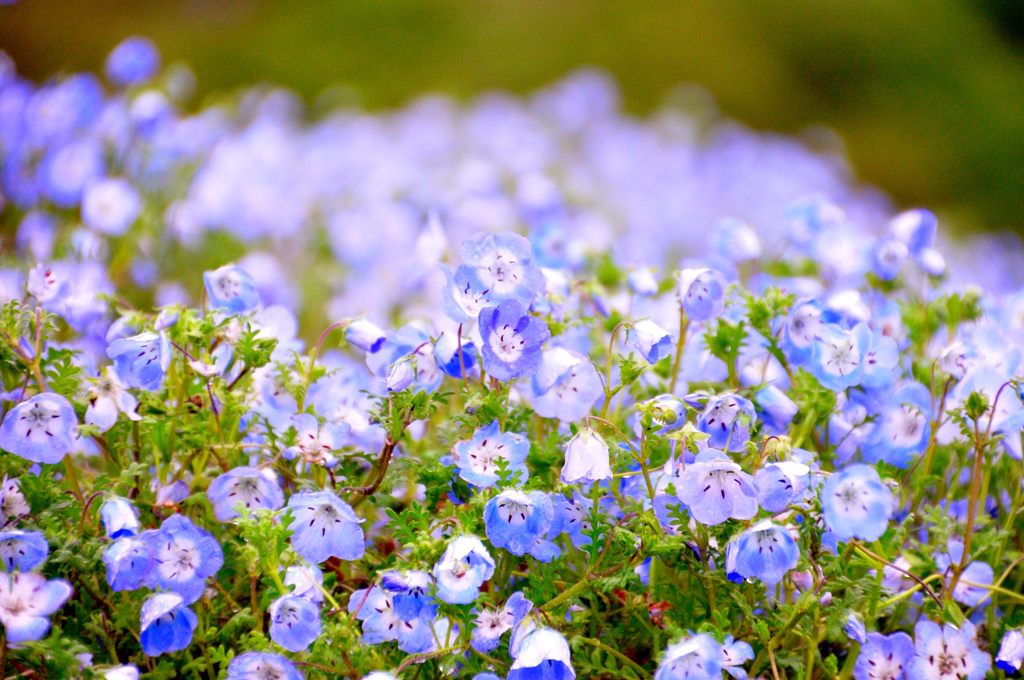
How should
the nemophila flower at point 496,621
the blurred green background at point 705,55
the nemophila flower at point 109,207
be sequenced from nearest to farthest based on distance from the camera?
the nemophila flower at point 496,621, the nemophila flower at point 109,207, the blurred green background at point 705,55

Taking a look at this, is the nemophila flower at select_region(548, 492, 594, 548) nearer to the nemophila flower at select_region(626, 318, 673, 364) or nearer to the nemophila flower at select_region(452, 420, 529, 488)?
the nemophila flower at select_region(452, 420, 529, 488)

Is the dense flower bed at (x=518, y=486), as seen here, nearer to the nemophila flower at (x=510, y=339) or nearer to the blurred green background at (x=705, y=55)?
the nemophila flower at (x=510, y=339)

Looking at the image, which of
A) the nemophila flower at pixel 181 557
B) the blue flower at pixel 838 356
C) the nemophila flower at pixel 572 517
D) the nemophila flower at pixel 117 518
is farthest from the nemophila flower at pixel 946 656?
the nemophila flower at pixel 117 518

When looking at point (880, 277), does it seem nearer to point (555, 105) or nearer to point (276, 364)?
point (276, 364)

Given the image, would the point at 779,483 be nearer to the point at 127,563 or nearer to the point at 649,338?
the point at 649,338

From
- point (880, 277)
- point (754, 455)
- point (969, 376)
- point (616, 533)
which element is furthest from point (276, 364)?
point (880, 277)

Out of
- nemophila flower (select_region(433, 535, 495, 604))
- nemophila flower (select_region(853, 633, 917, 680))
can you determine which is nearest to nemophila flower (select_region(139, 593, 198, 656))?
nemophila flower (select_region(433, 535, 495, 604))
